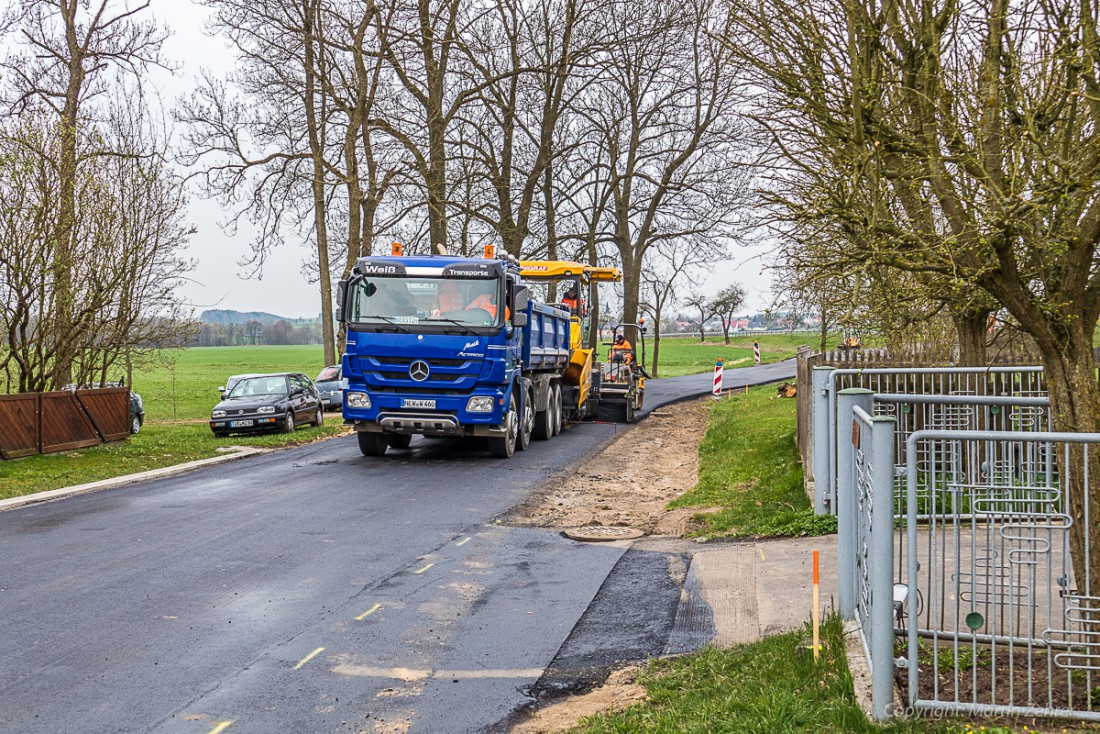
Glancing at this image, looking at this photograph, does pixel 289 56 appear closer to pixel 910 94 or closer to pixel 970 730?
pixel 910 94

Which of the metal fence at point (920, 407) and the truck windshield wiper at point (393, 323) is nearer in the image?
the metal fence at point (920, 407)

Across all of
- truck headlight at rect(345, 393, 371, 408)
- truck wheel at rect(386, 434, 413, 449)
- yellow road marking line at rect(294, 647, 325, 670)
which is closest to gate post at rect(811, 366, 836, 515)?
yellow road marking line at rect(294, 647, 325, 670)

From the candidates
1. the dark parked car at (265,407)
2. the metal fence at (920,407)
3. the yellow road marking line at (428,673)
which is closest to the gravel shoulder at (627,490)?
the metal fence at (920,407)

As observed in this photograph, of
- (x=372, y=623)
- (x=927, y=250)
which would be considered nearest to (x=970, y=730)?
(x=927, y=250)

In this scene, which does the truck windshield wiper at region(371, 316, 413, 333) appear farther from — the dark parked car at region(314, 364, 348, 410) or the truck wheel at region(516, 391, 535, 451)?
the dark parked car at region(314, 364, 348, 410)

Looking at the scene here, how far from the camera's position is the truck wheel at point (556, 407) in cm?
2352

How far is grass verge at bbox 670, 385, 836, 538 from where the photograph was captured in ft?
34.9

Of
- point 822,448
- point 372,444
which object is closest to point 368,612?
point 822,448

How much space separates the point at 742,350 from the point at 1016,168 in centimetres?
9540

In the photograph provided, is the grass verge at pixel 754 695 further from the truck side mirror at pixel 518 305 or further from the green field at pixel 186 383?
the green field at pixel 186 383

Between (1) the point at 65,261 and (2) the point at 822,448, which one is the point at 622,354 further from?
(2) the point at 822,448

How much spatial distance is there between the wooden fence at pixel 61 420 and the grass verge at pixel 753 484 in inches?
473

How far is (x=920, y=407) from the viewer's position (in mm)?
11867

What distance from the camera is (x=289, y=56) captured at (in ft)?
99.2
